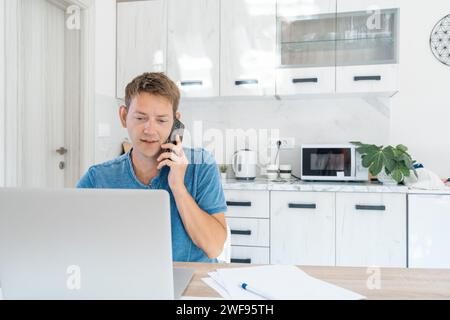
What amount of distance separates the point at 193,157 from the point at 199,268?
48 cm

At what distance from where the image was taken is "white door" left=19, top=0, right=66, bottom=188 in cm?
216

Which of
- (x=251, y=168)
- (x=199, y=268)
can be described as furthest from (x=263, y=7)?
(x=199, y=268)

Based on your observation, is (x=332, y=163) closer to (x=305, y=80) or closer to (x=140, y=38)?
(x=305, y=80)

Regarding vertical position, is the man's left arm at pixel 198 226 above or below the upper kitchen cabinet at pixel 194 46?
below

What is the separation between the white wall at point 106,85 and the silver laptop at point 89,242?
2.07m

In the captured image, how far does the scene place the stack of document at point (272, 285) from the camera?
30.2 inches

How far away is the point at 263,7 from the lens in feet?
8.66

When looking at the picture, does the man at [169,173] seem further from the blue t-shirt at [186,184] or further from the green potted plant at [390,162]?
the green potted plant at [390,162]

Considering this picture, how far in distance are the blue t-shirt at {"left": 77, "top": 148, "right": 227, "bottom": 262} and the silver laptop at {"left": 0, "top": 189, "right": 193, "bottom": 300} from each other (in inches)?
21.2

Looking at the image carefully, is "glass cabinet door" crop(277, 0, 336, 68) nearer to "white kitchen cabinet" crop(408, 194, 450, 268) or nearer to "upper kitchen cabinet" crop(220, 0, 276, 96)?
"upper kitchen cabinet" crop(220, 0, 276, 96)

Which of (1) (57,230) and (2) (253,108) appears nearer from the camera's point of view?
(1) (57,230)

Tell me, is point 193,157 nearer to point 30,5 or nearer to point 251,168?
point 251,168

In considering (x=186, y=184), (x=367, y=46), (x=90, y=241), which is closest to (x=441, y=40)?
(x=367, y=46)

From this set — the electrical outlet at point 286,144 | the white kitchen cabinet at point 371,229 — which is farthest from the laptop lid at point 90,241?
the electrical outlet at point 286,144
